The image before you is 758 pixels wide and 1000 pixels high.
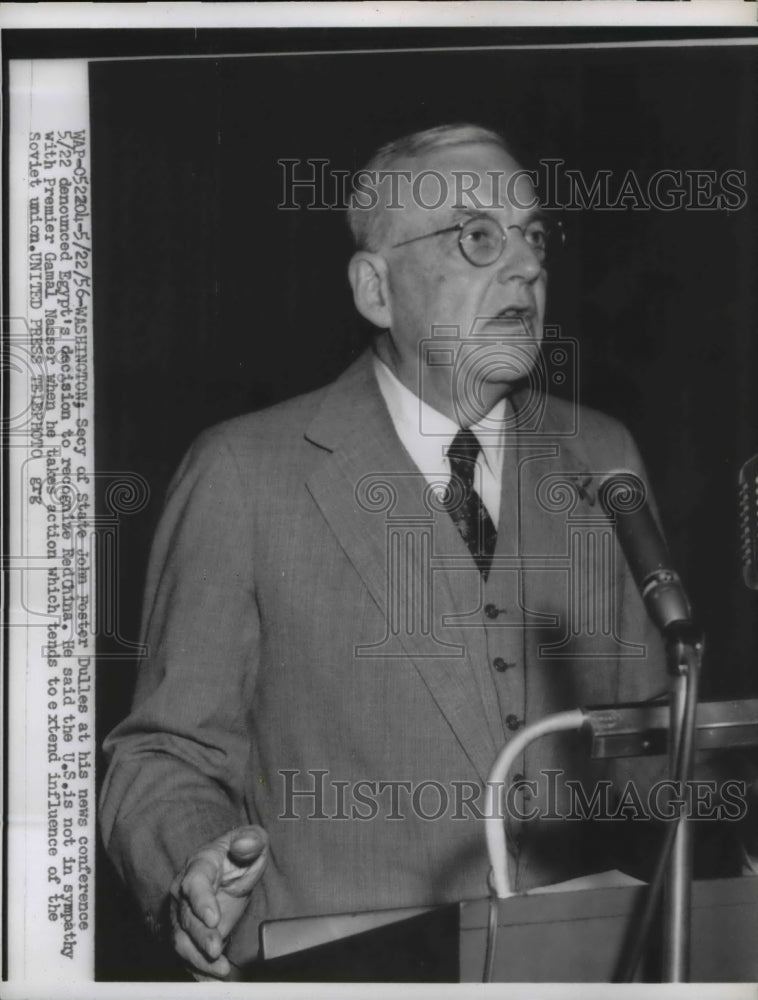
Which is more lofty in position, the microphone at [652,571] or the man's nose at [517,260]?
the man's nose at [517,260]

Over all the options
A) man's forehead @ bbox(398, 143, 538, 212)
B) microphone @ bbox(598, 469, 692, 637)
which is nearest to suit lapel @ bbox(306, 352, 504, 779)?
man's forehead @ bbox(398, 143, 538, 212)

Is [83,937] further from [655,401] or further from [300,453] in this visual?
[655,401]

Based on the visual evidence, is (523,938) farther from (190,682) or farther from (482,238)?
(482,238)

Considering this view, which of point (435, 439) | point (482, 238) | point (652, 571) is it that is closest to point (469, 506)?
point (435, 439)

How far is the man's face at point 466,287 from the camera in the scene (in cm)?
158

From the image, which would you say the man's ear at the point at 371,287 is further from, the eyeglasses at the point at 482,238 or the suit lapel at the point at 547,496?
the suit lapel at the point at 547,496

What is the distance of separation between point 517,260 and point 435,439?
0.85 feet

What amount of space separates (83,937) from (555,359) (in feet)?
3.25

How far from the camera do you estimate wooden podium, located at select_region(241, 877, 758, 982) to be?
3.58 ft

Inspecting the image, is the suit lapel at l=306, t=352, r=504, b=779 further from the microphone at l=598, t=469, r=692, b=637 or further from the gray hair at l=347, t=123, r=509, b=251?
the microphone at l=598, t=469, r=692, b=637

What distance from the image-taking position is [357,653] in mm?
1535

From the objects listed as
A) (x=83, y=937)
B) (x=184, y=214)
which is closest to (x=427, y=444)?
(x=184, y=214)

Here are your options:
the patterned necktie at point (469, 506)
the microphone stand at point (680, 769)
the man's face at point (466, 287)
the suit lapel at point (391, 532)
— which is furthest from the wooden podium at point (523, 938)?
the man's face at point (466, 287)

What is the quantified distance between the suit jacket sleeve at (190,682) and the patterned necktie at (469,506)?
0.27m
